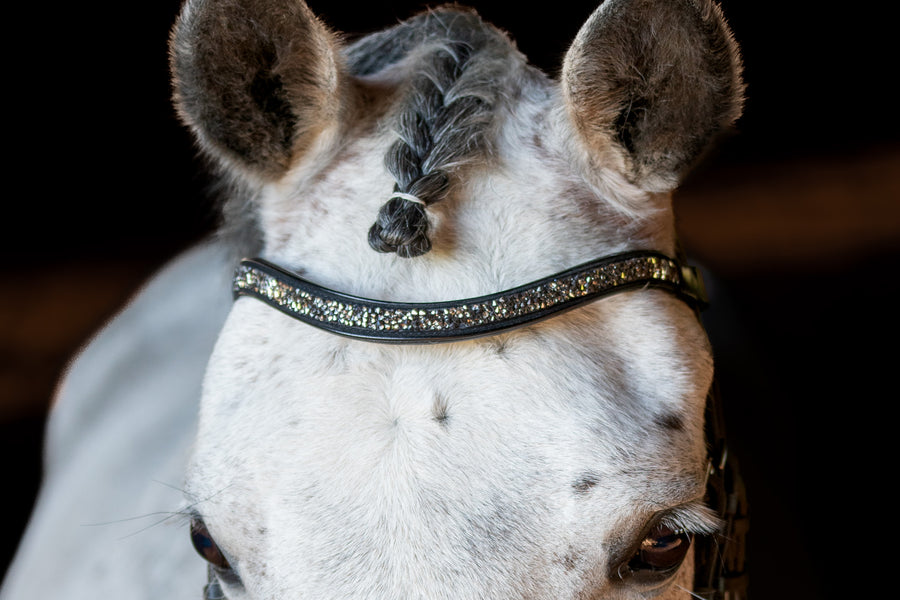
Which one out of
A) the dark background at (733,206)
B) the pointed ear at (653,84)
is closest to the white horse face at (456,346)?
the pointed ear at (653,84)

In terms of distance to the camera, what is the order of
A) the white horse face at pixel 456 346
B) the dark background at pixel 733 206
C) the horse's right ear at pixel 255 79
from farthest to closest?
the dark background at pixel 733 206 < the horse's right ear at pixel 255 79 < the white horse face at pixel 456 346

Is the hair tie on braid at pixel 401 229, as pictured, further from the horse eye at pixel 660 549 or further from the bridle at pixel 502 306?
the horse eye at pixel 660 549

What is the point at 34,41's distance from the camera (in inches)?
113

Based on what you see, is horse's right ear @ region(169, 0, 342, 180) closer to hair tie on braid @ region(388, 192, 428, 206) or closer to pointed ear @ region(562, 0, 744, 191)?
hair tie on braid @ region(388, 192, 428, 206)

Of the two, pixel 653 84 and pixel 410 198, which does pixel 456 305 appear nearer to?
pixel 410 198

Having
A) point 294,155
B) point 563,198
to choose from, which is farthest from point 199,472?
point 563,198

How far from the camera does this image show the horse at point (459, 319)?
2.48 ft

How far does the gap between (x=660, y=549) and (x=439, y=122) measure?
20.9 inches

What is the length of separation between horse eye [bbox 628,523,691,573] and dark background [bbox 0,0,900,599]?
5.05 ft

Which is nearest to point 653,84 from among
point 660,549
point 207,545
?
point 660,549

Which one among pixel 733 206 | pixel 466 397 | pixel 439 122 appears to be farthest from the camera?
pixel 733 206

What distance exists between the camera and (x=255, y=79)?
92 centimetres

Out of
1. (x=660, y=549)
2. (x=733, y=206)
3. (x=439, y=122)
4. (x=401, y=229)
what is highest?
(x=733, y=206)

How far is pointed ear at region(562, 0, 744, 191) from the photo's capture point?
802 mm
